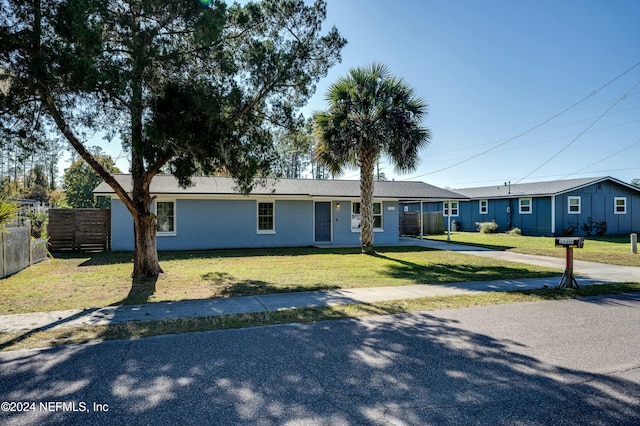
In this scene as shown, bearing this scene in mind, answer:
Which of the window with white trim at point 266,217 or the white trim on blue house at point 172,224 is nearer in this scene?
the white trim on blue house at point 172,224

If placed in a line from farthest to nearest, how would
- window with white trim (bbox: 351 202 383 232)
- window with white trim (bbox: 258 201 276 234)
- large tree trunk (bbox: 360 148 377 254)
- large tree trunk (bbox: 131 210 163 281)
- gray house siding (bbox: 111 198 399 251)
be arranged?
window with white trim (bbox: 351 202 383 232)
window with white trim (bbox: 258 201 276 234)
gray house siding (bbox: 111 198 399 251)
large tree trunk (bbox: 360 148 377 254)
large tree trunk (bbox: 131 210 163 281)

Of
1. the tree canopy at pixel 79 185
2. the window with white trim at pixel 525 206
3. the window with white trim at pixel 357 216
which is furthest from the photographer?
the tree canopy at pixel 79 185

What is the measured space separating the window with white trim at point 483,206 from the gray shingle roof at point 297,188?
912 cm

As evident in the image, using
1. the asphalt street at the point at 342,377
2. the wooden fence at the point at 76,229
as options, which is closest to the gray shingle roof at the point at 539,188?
the asphalt street at the point at 342,377

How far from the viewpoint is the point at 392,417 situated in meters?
3.02

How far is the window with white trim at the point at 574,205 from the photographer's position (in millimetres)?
25516

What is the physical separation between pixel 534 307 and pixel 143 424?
6.49 meters

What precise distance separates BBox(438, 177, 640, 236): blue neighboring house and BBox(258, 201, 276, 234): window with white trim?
756 inches

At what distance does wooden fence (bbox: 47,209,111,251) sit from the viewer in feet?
51.5

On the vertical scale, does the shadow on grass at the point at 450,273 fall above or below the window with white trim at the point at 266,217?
below

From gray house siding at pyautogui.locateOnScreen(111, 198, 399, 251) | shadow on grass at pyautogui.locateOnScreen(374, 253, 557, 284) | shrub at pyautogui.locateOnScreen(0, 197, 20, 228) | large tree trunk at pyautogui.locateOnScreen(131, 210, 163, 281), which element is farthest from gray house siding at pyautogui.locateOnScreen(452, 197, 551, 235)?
shrub at pyautogui.locateOnScreen(0, 197, 20, 228)

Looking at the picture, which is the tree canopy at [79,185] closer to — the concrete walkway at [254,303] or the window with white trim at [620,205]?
the concrete walkway at [254,303]

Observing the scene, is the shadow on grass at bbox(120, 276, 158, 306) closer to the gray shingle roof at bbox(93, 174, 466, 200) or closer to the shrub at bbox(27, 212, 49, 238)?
the gray shingle roof at bbox(93, 174, 466, 200)

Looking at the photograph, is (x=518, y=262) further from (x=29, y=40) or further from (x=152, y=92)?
(x=29, y=40)
